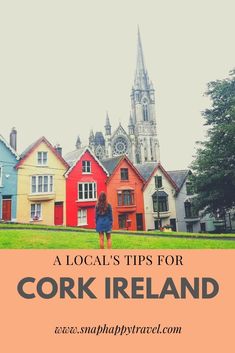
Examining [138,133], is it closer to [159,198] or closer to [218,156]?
[159,198]

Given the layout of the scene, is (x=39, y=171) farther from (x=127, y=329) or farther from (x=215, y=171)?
(x=127, y=329)

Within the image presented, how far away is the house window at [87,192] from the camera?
28.2 meters

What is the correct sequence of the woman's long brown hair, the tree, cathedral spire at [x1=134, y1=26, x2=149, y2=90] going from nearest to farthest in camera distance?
the woman's long brown hair → the tree → cathedral spire at [x1=134, y1=26, x2=149, y2=90]

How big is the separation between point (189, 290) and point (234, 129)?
1795 cm

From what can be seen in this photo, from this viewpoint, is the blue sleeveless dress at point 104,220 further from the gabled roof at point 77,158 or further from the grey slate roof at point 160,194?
the grey slate roof at point 160,194

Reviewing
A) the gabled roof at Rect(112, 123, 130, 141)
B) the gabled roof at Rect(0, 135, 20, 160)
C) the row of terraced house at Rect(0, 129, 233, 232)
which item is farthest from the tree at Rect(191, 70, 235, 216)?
the gabled roof at Rect(112, 123, 130, 141)

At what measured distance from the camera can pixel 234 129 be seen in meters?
21.1

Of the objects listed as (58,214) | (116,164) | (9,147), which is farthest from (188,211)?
(9,147)

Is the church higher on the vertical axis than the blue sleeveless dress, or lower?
higher

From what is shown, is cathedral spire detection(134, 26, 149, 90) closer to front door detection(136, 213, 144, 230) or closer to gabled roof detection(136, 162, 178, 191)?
gabled roof detection(136, 162, 178, 191)

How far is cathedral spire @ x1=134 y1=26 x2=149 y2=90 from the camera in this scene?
94750 millimetres

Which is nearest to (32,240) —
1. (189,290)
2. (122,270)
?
(122,270)

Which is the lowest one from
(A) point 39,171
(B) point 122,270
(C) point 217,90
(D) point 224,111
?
(B) point 122,270

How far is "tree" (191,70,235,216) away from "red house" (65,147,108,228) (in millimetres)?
9324
